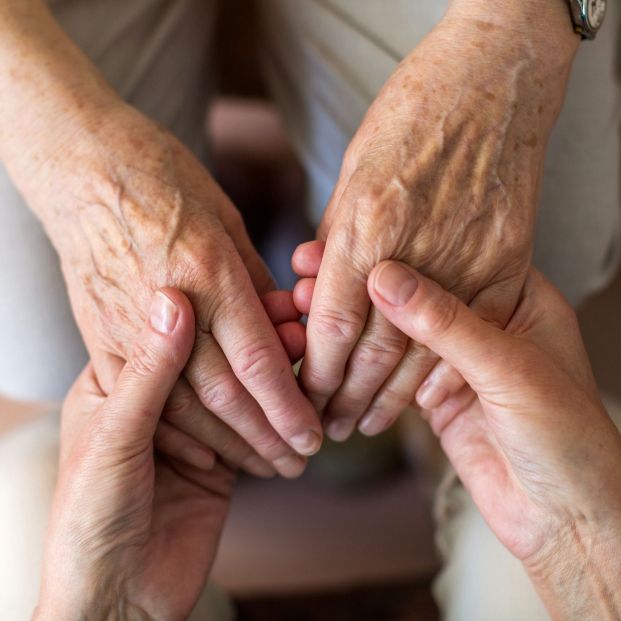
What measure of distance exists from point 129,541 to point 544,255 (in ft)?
2.14

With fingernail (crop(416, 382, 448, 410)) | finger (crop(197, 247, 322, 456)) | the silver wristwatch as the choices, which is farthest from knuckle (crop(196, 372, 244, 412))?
the silver wristwatch

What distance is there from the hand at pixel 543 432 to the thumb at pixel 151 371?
0.19 m

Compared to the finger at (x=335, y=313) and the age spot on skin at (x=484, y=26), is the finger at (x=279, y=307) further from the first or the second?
the age spot on skin at (x=484, y=26)

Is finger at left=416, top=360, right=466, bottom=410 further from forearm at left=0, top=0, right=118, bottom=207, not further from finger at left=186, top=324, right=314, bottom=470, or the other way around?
forearm at left=0, top=0, right=118, bottom=207

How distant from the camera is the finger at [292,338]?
76cm

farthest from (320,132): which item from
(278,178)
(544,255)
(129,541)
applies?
(129,541)

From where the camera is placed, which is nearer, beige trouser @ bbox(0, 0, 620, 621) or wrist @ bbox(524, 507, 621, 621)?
wrist @ bbox(524, 507, 621, 621)

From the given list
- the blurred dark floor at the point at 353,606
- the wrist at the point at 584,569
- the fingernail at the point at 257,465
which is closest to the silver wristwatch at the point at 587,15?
the wrist at the point at 584,569

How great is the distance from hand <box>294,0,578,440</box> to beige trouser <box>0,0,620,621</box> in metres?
0.14

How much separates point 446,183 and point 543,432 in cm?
26

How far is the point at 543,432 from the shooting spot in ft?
2.13

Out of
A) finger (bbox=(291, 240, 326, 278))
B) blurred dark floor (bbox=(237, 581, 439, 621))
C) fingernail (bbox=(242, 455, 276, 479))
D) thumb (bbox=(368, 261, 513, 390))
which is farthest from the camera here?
blurred dark floor (bbox=(237, 581, 439, 621))

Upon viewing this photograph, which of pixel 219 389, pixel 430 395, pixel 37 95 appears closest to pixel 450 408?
pixel 430 395

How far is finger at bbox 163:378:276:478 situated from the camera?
0.76m
